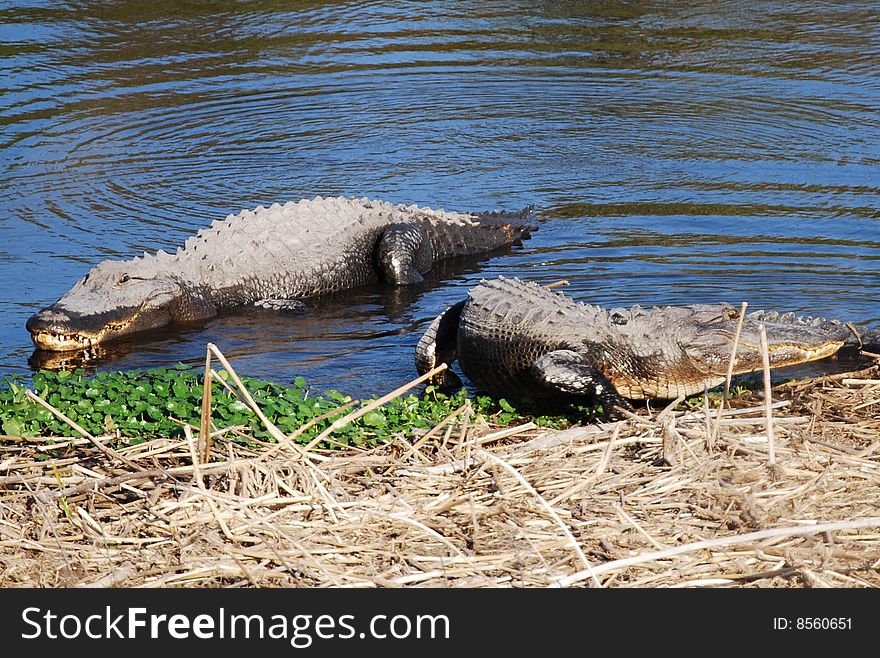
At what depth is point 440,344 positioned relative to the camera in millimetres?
7227

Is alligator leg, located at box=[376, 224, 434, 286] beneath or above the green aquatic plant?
beneath

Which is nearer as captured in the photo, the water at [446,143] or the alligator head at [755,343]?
the alligator head at [755,343]

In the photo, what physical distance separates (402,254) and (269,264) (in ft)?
3.55

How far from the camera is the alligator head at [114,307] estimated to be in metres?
8.23

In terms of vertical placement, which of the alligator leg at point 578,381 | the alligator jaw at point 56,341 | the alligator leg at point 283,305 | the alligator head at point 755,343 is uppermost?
the alligator head at point 755,343

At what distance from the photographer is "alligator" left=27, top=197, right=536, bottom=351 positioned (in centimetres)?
859

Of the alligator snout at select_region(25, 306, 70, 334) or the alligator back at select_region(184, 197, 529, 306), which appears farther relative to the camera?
the alligator back at select_region(184, 197, 529, 306)

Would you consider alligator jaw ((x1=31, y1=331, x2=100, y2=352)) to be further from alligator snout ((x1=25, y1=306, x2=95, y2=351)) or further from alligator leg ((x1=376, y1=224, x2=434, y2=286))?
alligator leg ((x1=376, y1=224, x2=434, y2=286))

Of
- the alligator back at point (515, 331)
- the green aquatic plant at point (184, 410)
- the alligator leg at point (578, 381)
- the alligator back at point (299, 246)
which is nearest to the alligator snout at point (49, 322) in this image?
the alligator back at point (299, 246)

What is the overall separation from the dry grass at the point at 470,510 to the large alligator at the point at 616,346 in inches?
31.0

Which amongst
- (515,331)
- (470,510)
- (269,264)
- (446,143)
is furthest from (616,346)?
(446,143)

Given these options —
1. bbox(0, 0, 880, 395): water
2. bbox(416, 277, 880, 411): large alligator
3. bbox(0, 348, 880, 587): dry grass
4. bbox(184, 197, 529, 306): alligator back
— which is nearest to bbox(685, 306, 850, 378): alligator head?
bbox(416, 277, 880, 411): large alligator

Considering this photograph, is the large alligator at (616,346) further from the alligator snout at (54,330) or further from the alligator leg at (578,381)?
the alligator snout at (54,330)

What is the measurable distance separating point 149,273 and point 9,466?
13.2 feet
